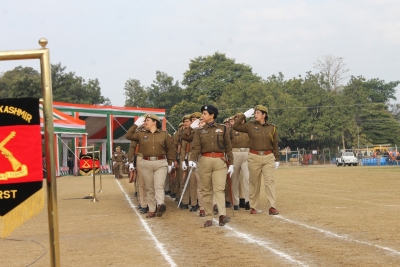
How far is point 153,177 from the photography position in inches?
571

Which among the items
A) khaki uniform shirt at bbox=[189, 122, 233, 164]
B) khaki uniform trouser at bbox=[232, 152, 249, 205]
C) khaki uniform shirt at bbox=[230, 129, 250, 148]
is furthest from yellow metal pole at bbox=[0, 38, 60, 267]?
khaki uniform shirt at bbox=[230, 129, 250, 148]

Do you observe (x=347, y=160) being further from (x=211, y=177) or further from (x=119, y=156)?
(x=211, y=177)

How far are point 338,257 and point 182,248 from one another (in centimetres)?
222

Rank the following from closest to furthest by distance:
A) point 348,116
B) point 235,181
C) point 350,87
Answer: point 235,181, point 348,116, point 350,87

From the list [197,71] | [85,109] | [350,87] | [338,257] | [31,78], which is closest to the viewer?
[338,257]

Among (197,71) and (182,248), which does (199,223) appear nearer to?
(182,248)

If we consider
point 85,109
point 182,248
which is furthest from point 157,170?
point 85,109

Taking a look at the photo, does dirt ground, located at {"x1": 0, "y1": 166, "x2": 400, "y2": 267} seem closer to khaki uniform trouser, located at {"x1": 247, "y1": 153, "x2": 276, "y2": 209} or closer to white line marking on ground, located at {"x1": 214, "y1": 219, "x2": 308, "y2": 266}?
white line marking on ground, located at {"x1": 214, "y1": 219, "x2": 308, "y2": 266}

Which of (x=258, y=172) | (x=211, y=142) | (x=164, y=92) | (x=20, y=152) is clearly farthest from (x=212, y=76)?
(x=20, y=152)

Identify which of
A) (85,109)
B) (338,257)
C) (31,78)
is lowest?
(338,257)

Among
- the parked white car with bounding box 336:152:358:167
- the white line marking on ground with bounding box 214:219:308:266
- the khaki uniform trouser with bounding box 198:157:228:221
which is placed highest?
the khaki uniform trouser with bounding box 198:157:228:221

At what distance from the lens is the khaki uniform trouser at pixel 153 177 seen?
1438 cm

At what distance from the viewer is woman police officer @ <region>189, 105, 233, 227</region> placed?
12.8m

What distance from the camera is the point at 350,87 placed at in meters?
87.1
